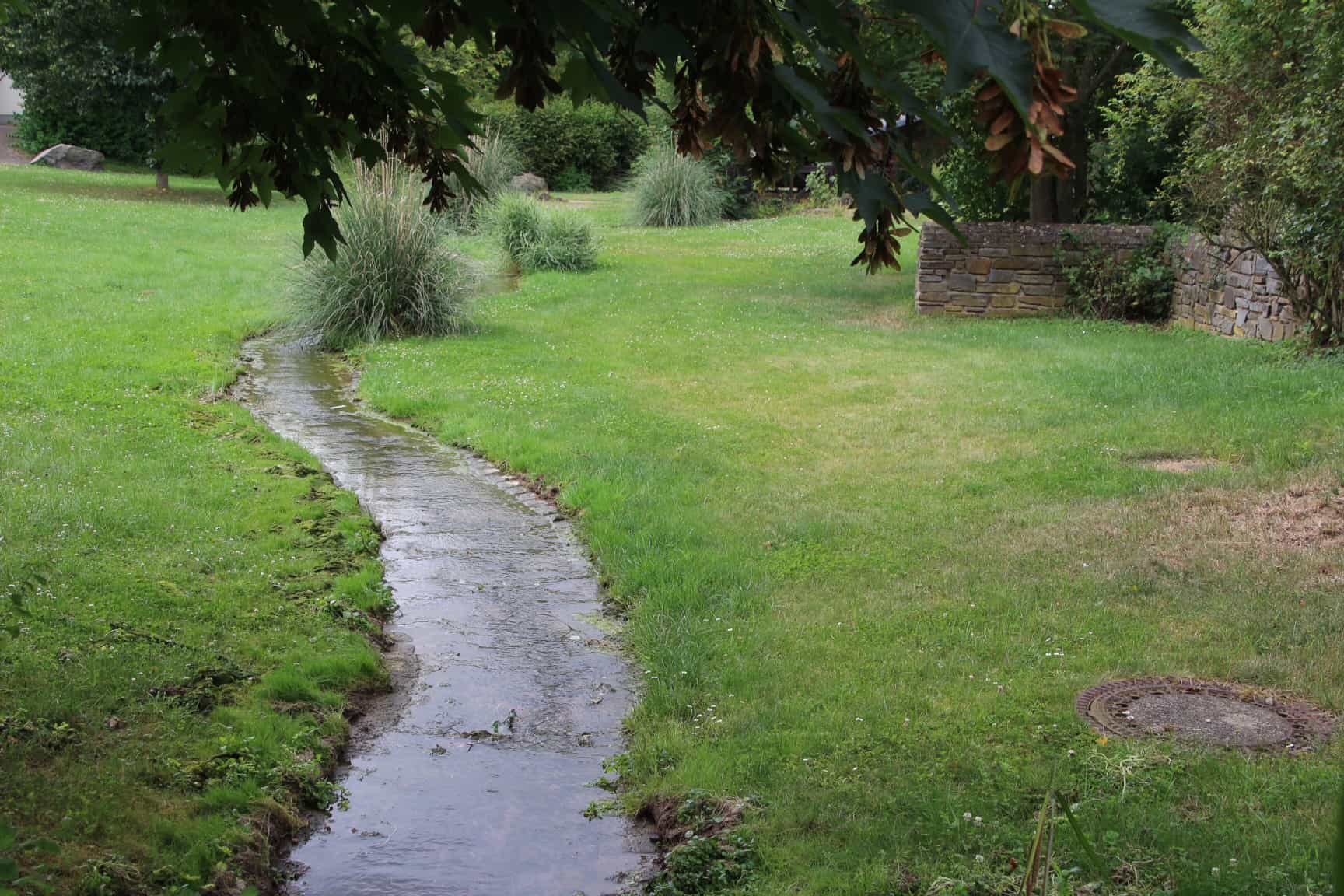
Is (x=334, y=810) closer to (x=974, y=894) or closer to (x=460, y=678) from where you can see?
(x=460, y=678)

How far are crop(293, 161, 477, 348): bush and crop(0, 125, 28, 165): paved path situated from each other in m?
27.1

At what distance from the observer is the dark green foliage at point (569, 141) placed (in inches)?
1593

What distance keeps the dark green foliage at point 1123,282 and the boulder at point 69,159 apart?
30.7 m

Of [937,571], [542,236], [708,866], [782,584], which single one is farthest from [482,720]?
[542,236]

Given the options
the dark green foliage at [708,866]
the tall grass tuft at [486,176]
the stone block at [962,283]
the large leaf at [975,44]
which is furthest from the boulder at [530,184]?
the large leaf at [975,44]

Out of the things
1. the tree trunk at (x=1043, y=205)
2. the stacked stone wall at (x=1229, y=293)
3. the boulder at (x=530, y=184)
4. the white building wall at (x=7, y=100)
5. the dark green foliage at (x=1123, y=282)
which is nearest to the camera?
the stacked stone wall at (x=1229, y=293)

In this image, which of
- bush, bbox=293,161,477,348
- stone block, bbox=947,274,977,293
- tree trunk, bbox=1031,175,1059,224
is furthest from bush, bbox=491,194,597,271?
tree trunk, bbox=1031,175,1059,224

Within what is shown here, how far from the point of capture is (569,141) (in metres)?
41.4

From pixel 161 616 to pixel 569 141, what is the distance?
3722 centimetres

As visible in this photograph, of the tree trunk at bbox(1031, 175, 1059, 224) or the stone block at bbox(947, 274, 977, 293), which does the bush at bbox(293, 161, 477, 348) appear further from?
the tree trunk at bbox(1031, 175, 1059, 224)

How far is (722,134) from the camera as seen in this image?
2.58 m

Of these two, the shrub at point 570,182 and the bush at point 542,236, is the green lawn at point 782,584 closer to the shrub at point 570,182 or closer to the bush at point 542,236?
the bush at point 542,236

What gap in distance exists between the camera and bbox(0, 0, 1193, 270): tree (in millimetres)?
1952

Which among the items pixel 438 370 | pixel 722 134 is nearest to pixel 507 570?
pixel 722 134
